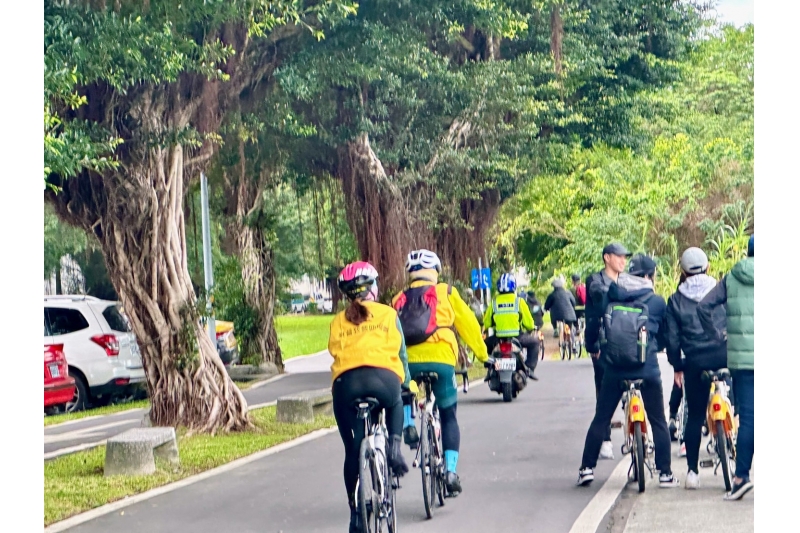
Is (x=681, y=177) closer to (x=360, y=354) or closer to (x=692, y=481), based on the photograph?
(x=692, y=481)

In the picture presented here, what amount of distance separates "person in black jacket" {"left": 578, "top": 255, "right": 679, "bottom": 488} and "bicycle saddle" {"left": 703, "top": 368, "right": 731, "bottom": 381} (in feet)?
0.97

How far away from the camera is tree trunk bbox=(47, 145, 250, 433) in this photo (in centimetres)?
977

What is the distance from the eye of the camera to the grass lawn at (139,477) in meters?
7.68

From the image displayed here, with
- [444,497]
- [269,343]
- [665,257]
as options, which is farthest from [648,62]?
[269,343]

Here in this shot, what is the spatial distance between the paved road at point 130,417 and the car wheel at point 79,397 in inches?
22.8

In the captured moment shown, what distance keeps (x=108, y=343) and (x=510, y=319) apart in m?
4.14

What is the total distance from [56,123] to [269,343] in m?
7.97

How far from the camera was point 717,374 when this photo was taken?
7.33 metres

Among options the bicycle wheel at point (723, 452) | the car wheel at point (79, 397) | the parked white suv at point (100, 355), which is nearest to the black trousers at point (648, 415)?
the bicycle wheel at point (723, 452)

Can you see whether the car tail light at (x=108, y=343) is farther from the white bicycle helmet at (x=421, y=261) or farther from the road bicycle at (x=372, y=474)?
the road bicycle at (x=372, y=474)

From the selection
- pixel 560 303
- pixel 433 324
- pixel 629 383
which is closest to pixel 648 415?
pixel 629 383

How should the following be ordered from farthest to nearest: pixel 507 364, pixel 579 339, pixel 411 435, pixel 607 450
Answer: pixel 579 339 → pixel 507 364 → pixel 607 450 → pixel 411 435

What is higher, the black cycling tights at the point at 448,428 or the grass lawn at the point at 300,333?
the grass lawn at the point at 300,333
